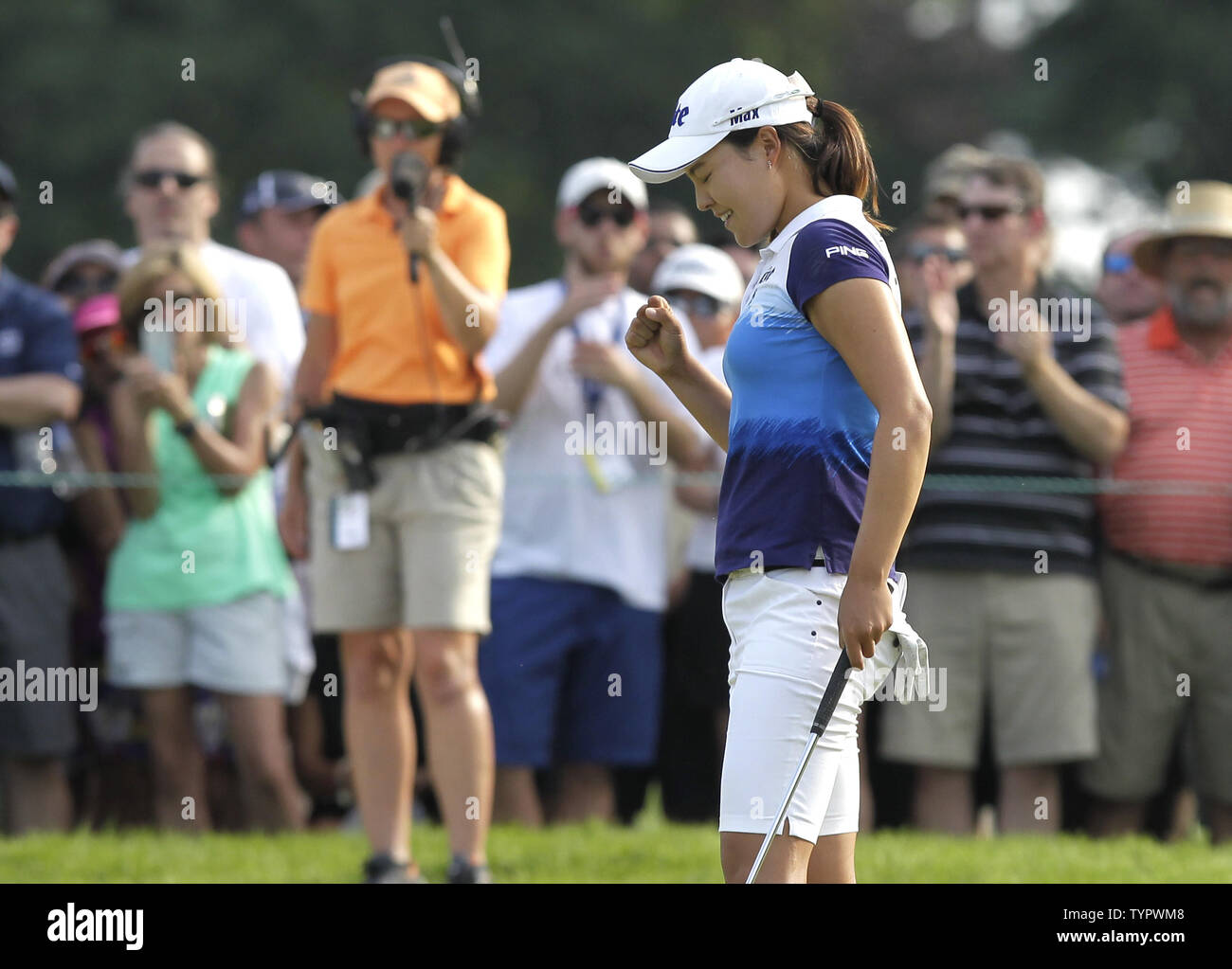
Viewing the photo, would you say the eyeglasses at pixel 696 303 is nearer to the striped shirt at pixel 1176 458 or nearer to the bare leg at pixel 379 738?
the striped shirt at pixel 1176 458

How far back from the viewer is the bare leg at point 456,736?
6.14m

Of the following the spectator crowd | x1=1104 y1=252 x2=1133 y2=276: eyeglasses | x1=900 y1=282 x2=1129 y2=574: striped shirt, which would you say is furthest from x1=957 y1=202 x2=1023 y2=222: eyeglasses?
x1=1104 y1=252 x2=1133 y2=276: eyeglasses

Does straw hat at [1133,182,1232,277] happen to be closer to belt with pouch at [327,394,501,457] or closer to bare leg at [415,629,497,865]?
belt with pouch at [327,394,501,457]

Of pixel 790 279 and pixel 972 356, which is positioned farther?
pixel 972 356

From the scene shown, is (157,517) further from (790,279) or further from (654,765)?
(790,279)

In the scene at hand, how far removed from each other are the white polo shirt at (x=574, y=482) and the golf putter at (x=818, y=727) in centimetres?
395

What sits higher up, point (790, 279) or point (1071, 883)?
point (790, 279)

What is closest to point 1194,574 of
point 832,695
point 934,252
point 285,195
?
point 934,252

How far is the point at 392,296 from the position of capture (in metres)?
6.34

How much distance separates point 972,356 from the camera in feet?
24.9

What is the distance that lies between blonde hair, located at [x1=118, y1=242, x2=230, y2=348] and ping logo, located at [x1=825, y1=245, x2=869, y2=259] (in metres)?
4.46

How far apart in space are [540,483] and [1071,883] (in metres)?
2.92
